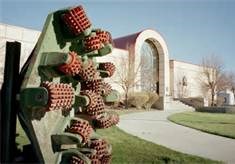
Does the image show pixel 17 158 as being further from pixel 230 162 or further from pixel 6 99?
pixel 230 162

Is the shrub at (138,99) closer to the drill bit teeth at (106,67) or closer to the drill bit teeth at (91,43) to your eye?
the drill bit teeth at (106,67)

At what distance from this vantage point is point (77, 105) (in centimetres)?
283

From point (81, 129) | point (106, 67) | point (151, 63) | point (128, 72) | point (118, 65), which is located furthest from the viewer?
point (151, 63)

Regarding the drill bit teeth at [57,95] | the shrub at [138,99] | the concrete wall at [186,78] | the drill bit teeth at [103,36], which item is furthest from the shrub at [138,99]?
the drill bit teeth at [57,95]

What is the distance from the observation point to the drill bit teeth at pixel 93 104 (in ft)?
9.50

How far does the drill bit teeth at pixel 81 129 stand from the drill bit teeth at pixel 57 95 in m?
0.36

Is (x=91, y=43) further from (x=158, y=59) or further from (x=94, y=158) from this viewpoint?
(x=158, y=59)

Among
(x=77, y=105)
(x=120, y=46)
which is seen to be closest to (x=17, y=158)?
(x=77, y=105)

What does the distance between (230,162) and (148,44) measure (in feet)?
102

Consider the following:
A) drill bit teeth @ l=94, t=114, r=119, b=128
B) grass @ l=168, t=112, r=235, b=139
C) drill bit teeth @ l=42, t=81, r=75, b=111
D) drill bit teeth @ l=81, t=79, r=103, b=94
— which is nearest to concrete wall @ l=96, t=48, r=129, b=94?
grass @ l=168, t=112, r=235, b=139

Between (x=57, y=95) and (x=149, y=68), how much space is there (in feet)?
106

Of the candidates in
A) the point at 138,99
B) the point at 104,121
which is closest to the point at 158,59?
the point at 138,99

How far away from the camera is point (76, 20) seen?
2.55 metres

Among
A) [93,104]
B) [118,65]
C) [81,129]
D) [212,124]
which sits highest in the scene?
[118,65]
